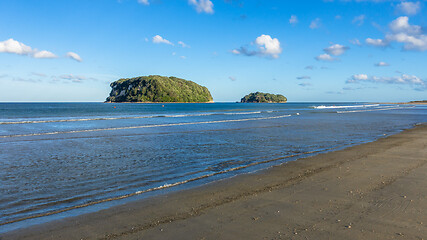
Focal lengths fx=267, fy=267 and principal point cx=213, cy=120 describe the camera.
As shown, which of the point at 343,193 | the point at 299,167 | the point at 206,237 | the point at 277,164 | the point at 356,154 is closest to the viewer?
the point at 206,237

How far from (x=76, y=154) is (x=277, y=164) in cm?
1178

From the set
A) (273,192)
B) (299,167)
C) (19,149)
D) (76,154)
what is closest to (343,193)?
(273,192)

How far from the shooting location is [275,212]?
6.84 meters

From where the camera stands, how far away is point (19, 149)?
705 inches

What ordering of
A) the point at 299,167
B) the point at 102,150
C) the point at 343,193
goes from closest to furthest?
the point at 343,193, the point at 299,167, the point at 102,150

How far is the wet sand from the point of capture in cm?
571

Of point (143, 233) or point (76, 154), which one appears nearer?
point (143, 233)

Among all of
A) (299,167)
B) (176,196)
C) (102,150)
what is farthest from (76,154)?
(299,167)

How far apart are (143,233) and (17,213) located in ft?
12.8

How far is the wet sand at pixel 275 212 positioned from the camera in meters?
5.71

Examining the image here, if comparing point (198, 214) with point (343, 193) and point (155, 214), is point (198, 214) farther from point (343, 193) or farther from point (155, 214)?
point (343, 193)

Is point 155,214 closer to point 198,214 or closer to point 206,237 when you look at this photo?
point 198,214

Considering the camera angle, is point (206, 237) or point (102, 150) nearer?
point (206, 237)

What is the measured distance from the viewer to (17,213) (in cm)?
707
